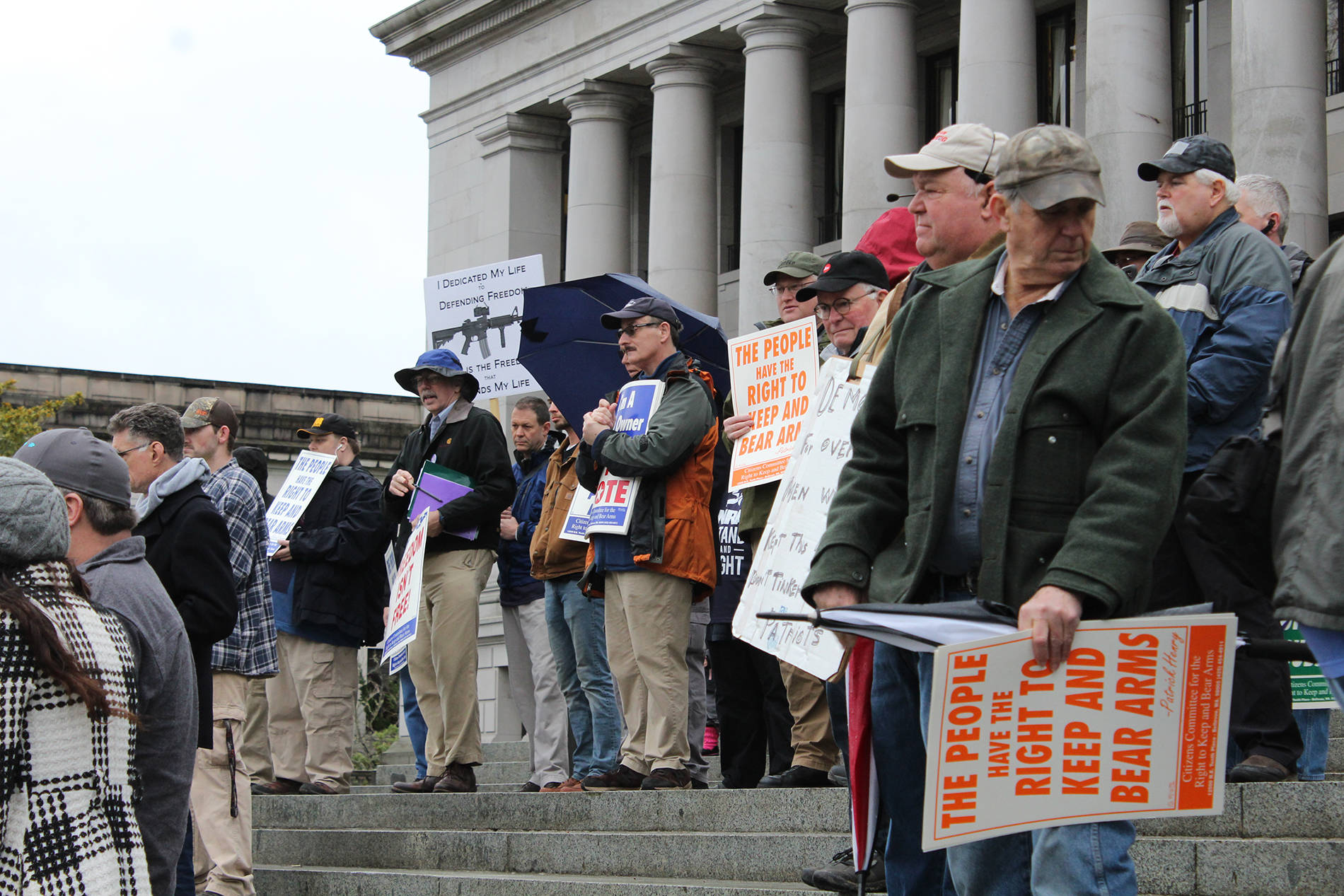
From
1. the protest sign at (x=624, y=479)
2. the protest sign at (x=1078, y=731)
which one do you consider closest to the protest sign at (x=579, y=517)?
the protest sign at (x=624, y=479)

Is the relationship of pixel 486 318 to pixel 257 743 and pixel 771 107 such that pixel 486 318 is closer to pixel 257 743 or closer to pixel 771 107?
pixel 257 743

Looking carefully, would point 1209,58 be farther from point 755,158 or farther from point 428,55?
point 428,55

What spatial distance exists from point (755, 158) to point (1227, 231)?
20.0 metres

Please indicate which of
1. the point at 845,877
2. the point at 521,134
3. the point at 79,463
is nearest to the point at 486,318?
the point at 845,877

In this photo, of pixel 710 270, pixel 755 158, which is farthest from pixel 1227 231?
pixel 710 270

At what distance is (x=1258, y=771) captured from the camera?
6211 mm

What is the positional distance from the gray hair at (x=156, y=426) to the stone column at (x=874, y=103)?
1631cm

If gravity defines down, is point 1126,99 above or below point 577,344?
above

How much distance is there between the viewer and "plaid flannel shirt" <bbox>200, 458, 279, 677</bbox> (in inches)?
327

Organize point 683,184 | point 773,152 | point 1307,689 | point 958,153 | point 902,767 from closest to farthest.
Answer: point 902,767, point 958,153, point 1307,689, point 773,152, point 683,184

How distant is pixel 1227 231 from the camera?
6500mm

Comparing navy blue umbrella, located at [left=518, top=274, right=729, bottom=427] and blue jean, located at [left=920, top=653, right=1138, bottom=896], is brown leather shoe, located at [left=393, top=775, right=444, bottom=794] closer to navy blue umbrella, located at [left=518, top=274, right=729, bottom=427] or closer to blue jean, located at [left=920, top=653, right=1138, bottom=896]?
navy blue umbrella, located at [left=518, top=274, right=729, bottom=427]

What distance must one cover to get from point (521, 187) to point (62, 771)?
27.9m

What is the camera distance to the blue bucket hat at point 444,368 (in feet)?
33.8
